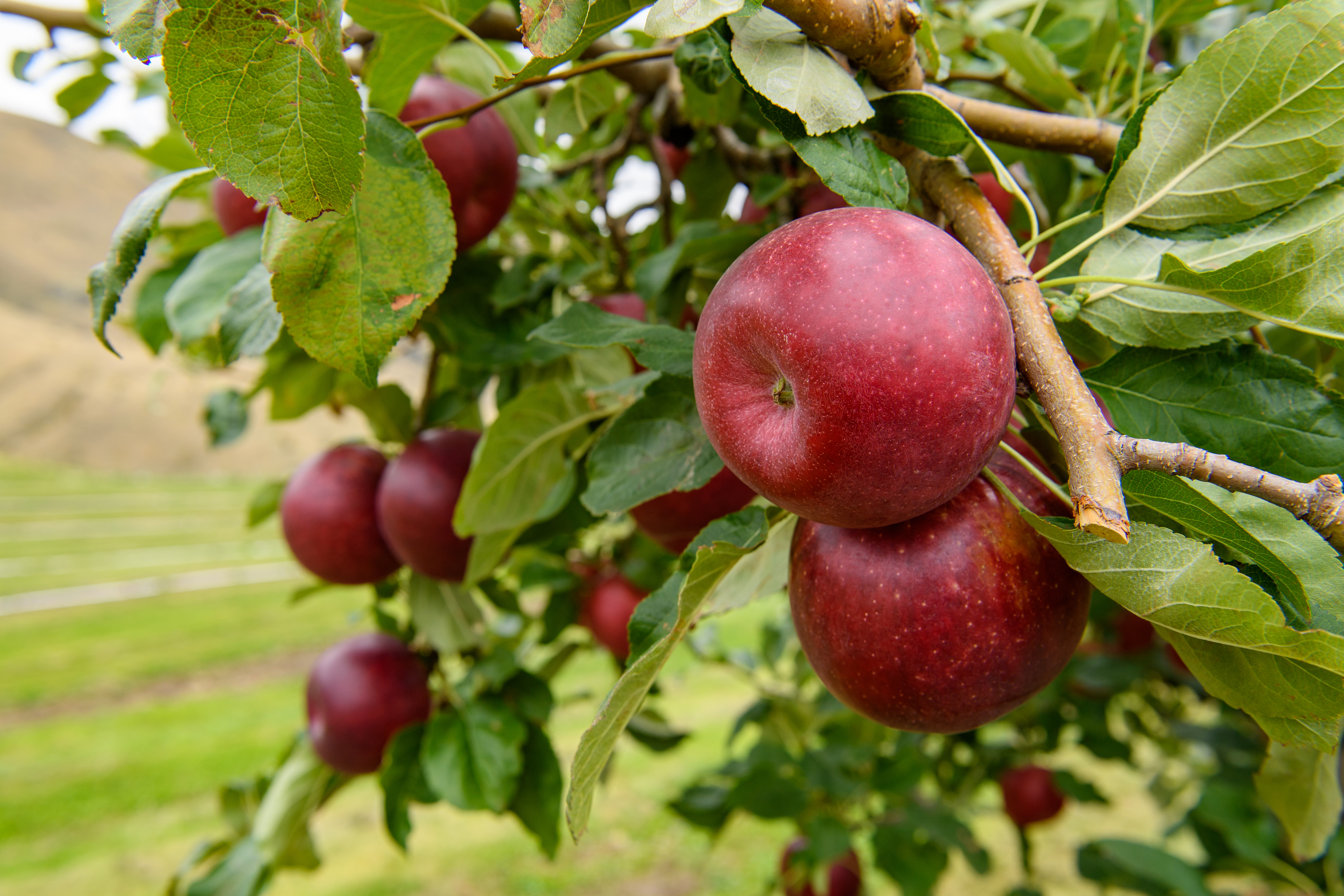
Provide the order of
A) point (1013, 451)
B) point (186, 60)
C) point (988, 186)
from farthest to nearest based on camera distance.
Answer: point (988, 186) → point (1013, 451) → point (186, 60)

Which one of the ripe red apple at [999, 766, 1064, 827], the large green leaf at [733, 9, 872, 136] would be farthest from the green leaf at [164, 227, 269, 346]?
the ripe red apple at [999, 766, 1064, 827]

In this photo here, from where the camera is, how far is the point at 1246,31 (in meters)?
0.50

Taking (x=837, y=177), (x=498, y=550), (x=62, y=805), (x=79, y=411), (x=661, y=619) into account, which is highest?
(x=837, y=177)

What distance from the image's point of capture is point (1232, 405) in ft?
1.76

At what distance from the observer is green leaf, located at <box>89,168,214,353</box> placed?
572 millimetres

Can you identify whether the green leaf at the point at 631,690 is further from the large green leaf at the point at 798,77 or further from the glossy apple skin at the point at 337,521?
the glossy apple skin at the point at 337,521

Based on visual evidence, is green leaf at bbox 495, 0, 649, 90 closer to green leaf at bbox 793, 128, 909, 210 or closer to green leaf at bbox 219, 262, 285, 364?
green leaf at bbox 793, 128, 909, 210

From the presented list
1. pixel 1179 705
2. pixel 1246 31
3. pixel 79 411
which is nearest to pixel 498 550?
pixel 1246 31

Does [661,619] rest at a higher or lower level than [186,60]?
lower

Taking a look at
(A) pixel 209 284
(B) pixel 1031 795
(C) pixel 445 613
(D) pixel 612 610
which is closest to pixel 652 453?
(A) pixel 209 284

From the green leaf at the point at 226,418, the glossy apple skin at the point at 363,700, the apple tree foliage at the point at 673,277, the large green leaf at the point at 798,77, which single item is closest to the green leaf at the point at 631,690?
the apple tree foliage at the point at 673,277

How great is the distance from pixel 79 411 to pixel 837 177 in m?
19.0

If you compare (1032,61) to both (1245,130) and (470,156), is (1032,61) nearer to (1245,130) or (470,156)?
(1245,130)

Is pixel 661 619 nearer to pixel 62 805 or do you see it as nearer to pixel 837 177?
pixel 837 177
